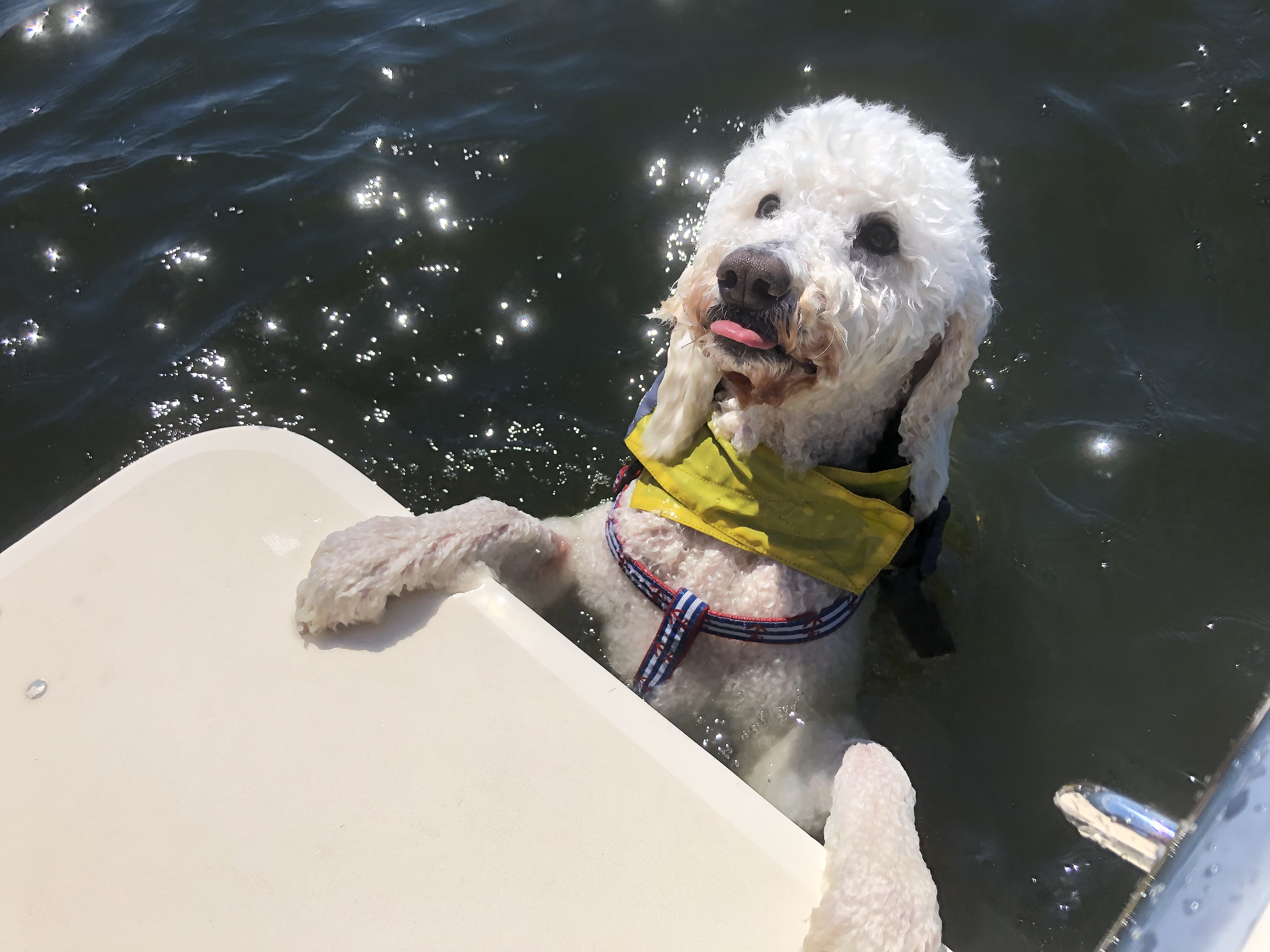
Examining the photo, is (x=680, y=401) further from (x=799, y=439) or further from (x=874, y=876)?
(x=874, y=876)

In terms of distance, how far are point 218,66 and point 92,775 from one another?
A: 15.0 ft

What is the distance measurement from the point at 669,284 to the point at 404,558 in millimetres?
2283

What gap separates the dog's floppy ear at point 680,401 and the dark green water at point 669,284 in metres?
0.71

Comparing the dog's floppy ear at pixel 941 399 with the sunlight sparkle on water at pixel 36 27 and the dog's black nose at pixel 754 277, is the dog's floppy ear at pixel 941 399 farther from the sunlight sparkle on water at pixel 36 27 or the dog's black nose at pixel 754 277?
the sunlight sparkle on water at pixel 36 27

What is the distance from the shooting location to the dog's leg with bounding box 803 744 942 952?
132 centimetres

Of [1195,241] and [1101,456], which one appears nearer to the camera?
[1101,456]

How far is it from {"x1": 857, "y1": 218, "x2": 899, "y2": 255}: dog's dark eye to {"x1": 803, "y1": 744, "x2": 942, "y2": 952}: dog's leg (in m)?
1.25

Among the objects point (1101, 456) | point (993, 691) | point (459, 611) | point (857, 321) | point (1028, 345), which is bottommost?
point (993, 691)

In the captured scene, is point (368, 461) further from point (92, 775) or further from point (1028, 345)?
point (1028, 345)

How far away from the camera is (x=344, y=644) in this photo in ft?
5.59

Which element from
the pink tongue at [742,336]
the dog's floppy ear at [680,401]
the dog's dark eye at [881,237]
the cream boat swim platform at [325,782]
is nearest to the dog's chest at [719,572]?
the dog's floppy ear at [680,401]

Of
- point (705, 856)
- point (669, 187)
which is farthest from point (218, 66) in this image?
point (705, 856)

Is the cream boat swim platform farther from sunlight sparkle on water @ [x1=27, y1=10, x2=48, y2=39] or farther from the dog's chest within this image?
sunlight sparkle on water @ [x1=27, y1=10, x2=48, y2=39]

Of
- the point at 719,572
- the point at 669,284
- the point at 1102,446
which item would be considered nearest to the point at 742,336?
the point at 719,572
